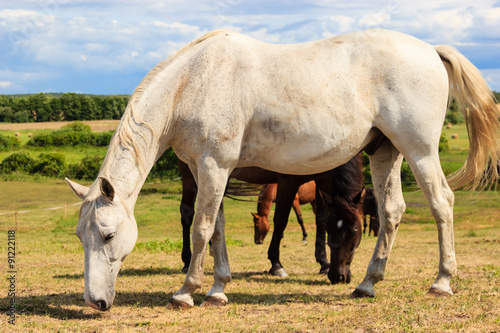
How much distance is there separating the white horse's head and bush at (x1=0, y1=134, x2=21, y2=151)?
131 ft

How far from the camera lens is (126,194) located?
4836 millimetres

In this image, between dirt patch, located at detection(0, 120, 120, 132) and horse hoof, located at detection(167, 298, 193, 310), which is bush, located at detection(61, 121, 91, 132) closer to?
dirt patch, located at detection(0, 120, 120, 132)

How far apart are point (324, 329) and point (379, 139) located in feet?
7.86

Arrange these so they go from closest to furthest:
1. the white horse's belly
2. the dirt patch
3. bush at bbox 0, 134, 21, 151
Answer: the white horse's belly → bush at bbox 0, 134, 21, 151 → the dirt patch

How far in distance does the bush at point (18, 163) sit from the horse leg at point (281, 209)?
28284 millimetres

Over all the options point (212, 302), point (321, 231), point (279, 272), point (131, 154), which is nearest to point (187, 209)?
point (279, 272)

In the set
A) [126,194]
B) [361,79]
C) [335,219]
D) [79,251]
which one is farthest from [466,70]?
[79,251]

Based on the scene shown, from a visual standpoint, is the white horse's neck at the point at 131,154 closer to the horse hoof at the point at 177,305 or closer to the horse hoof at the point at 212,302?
the horse hoof at the point at 177,305

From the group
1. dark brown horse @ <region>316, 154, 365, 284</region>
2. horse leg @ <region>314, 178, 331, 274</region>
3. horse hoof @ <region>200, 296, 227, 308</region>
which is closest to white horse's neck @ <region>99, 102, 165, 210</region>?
horse hoof @ <region>200, 296, 227, 308</region>

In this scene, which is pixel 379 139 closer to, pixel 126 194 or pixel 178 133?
pixel 178 133

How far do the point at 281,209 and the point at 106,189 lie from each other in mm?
3332

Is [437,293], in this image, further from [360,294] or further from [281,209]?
[281,209]

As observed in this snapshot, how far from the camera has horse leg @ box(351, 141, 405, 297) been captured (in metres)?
5.90

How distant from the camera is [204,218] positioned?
5246mm
